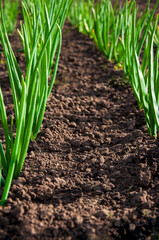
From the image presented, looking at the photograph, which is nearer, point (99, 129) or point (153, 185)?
point (153, 185)

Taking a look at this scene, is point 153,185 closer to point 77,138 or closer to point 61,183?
point 61,183

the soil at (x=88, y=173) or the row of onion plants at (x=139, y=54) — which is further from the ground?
the row of onion plants at (x=139, y=54)

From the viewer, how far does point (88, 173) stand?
4.33 ft

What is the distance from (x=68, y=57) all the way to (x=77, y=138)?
3.99 ft

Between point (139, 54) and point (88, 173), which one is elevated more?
point (139, 54)

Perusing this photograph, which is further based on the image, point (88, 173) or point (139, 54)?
point (139, 54)

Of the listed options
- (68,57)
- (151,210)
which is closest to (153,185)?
(151,210)

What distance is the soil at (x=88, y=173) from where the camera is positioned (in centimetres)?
103

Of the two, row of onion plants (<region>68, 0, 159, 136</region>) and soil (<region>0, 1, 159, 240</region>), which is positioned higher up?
row of onion plants (<region>68, 0, 159, 136</region>)

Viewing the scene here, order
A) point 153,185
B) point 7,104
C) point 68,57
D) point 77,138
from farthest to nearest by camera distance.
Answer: point 68,57 → point 7,104 → point 77,138 → point 153,185

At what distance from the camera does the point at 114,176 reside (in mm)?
1289

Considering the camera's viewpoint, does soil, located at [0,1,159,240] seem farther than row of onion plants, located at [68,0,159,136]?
No

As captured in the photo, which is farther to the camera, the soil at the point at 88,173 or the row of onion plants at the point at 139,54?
the row of onion plants at the point at 139,54

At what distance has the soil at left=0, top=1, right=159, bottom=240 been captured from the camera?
40.4 inches
